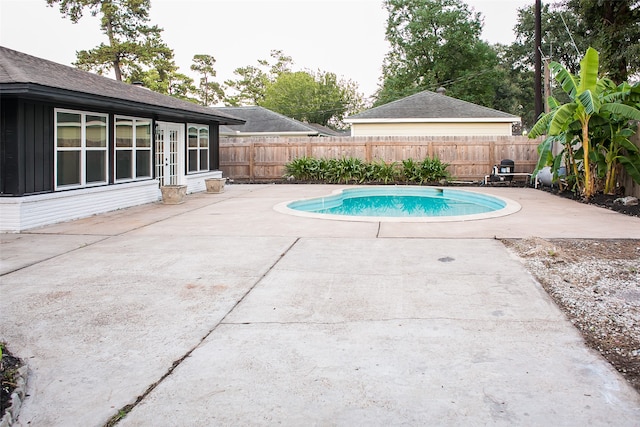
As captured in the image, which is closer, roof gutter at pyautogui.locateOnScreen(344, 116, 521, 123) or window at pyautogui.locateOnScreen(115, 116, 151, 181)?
window at pyautogui.locateOnScreen(115, 116, 151, 181)

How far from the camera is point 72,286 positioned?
566cm

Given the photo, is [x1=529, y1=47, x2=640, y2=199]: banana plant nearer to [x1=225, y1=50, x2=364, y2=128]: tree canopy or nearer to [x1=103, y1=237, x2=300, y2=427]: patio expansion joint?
[x1=103, y1=237, x2=300, y2=427]: patio expansion joint

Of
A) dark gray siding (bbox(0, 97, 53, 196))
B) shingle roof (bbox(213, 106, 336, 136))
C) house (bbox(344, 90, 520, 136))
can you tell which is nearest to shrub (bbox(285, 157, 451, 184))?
house (bbox(344, 90, 520, 136))

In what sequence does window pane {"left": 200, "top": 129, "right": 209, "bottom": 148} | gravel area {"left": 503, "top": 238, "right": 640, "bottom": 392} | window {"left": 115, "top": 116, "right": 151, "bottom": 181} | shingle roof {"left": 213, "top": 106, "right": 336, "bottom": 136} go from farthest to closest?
shingle roof {"left": 213, "top": 106, "right": 336, "bottom": 136} < window pane {"left": 200, "top": 129, "right": 209, "bottom": 148} < window {"left": 115, "top": 116, "right": 151, "bottom": 181} < gravel area {"left": 503, "top": 238, "right": 640, "bottom": 392}

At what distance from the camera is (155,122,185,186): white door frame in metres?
15.1

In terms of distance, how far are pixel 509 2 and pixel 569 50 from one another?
5.65 metres

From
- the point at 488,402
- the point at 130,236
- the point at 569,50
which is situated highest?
the point at 569,50

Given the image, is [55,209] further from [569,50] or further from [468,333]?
[569,50]

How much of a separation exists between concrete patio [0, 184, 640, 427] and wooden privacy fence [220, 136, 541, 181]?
12536 millimetres

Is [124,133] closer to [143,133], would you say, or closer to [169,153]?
[143,133]

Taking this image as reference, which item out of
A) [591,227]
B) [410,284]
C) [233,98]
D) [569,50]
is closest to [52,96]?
[410,284]

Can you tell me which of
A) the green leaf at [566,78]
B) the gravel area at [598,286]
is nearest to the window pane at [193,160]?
the green leaf at [566,78]

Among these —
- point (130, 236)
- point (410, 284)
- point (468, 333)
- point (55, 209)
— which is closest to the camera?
point (468, 333)

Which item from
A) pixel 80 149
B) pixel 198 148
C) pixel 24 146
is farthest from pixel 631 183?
pixel 24 146
